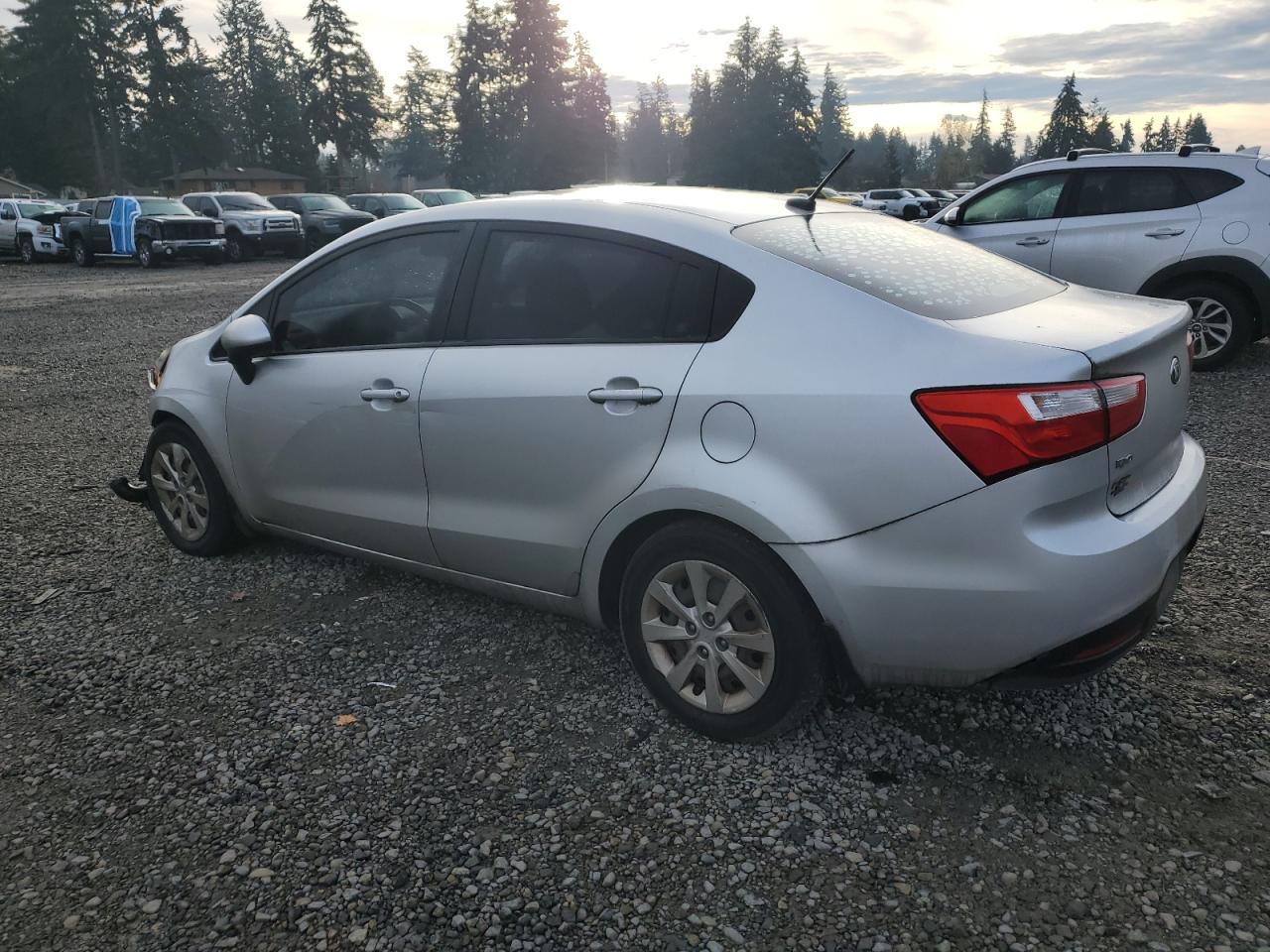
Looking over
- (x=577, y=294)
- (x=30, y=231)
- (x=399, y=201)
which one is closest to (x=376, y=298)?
(x=577, y=294)

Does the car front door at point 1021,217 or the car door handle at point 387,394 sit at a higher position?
the car front door at point 1021,217

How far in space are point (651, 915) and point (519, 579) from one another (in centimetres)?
132

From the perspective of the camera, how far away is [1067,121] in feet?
336

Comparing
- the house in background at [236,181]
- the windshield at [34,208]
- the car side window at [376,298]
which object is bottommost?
the car side window at [376,298]

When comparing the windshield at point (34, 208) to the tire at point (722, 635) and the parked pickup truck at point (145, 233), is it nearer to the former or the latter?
the parked pickup truck at point (145, 233)

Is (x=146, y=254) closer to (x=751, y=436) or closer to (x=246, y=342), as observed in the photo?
(x=246, y=342)

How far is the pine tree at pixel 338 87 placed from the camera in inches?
3002

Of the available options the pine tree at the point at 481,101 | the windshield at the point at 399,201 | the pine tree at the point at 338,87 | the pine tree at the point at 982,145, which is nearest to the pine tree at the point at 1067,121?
the pine tree at the point at 982,145

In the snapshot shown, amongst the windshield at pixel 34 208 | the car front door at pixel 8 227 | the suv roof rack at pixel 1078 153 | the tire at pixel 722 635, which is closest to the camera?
the tire at pixel 722 635

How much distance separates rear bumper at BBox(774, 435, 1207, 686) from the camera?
237cm

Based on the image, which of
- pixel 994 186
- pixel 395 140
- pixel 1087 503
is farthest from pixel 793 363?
pixel 395 140

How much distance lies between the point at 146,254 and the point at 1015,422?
1018 inches

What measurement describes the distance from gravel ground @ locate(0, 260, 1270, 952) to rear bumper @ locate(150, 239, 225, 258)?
22.1m

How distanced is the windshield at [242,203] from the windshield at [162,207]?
1.34 meters
